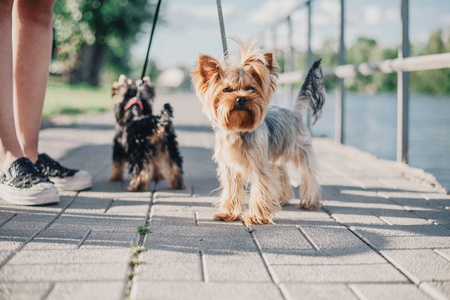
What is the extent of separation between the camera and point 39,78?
435 centimetres

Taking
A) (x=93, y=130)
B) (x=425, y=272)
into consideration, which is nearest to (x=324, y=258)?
(x=425, y=272)

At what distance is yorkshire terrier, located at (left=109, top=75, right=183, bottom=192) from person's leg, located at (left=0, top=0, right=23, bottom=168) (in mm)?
1034

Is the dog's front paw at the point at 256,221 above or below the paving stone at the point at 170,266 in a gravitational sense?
below

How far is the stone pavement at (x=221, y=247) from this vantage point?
7.18ft

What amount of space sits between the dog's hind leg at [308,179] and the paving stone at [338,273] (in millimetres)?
1372

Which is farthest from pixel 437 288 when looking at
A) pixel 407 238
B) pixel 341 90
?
pixel 341 90

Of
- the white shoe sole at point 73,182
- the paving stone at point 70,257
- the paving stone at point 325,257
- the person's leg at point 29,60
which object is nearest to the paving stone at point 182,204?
the white shoe sole at point 73,182

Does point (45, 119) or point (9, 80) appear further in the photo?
point (45, 119)

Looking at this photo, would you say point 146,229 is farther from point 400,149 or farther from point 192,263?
point 400,149

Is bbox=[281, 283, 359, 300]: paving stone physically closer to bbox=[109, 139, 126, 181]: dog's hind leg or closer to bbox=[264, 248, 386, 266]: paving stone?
bbox=[264, 248, 386, 266]: paving stone

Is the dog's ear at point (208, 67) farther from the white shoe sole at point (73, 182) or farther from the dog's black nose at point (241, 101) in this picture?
the white shoe sole at point (73, 182)

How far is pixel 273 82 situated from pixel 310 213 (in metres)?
1.06

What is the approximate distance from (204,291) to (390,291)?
33.0 inches

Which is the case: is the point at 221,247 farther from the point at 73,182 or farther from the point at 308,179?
the point at 73,182
